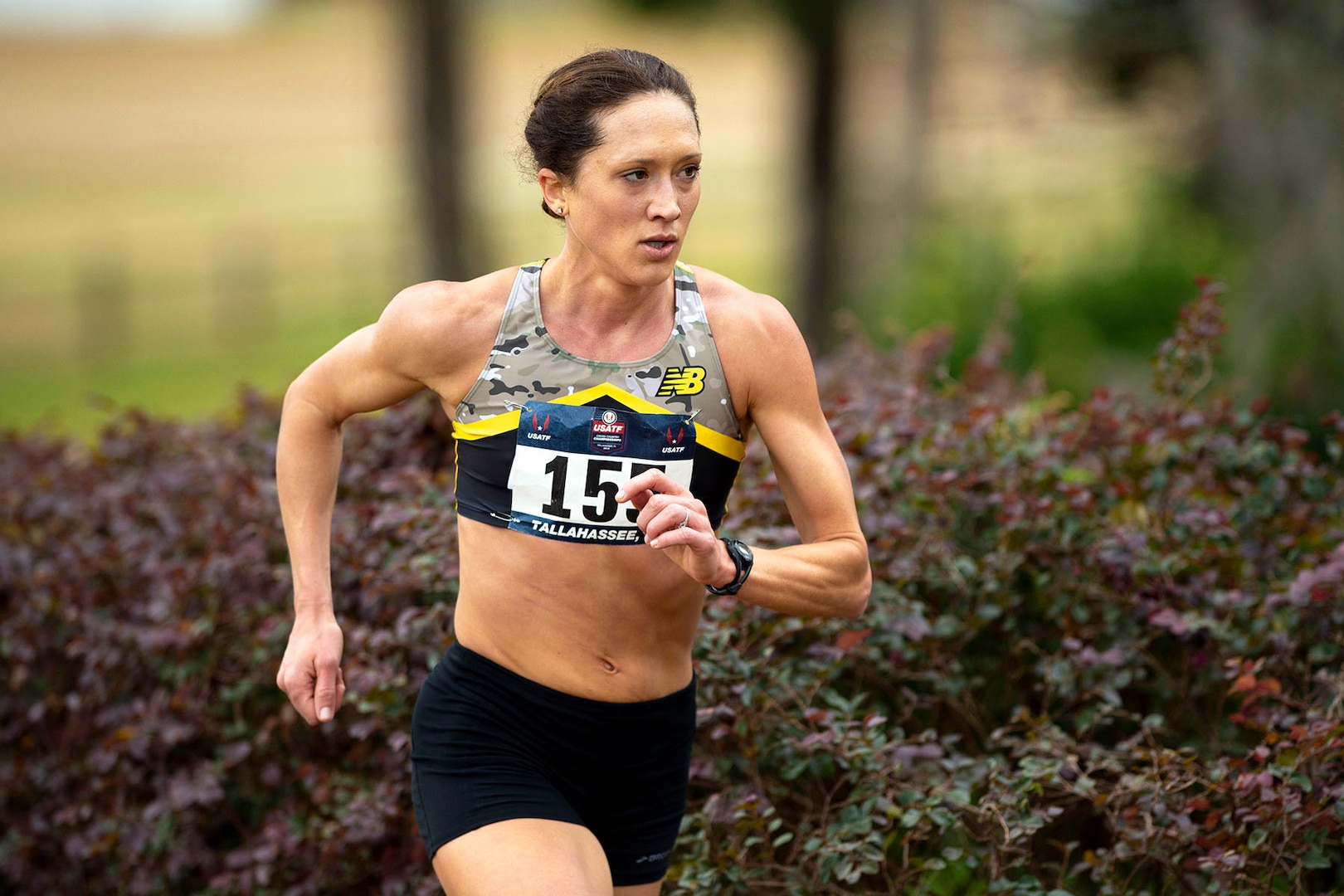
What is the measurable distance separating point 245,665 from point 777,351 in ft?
7.06

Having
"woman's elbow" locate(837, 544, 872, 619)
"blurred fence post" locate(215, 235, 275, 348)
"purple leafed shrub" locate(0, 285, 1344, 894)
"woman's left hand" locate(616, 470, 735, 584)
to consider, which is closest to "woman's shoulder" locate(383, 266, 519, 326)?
"woman's left hand" locate(616, 470, 735, 584)

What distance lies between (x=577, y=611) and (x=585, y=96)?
0.93 metres

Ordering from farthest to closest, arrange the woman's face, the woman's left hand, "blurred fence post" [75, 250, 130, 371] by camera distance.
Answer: "blurred fence post" [75, 250, 130, 371] < the woman's face < the woman's left hand

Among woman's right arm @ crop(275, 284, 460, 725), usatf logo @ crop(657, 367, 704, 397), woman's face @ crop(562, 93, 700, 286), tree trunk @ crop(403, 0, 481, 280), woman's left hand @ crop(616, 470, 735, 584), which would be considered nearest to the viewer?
woman's left hand @ crop(616, 470, 735, 584)

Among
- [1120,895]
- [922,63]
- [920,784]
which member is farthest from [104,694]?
[922,63]

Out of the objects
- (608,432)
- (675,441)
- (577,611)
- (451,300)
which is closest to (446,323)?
(451,300)

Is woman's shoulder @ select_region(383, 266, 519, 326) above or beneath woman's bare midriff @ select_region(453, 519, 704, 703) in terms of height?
above

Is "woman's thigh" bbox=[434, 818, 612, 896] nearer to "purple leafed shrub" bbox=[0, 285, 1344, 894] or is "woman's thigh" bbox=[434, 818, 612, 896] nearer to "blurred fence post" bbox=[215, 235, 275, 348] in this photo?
"purple leafed shrub" bbox=[0, 285, 1344, 894]

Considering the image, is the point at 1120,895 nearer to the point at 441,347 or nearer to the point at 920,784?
the point at 920,784

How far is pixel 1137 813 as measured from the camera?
3.14 meters

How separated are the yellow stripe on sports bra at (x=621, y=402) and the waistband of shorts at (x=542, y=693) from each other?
43cm

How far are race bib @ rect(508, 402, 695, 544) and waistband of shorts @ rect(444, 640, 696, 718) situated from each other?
30cm

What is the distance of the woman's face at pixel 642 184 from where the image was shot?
2551 millimetres

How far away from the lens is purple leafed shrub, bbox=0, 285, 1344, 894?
3.23 meters
